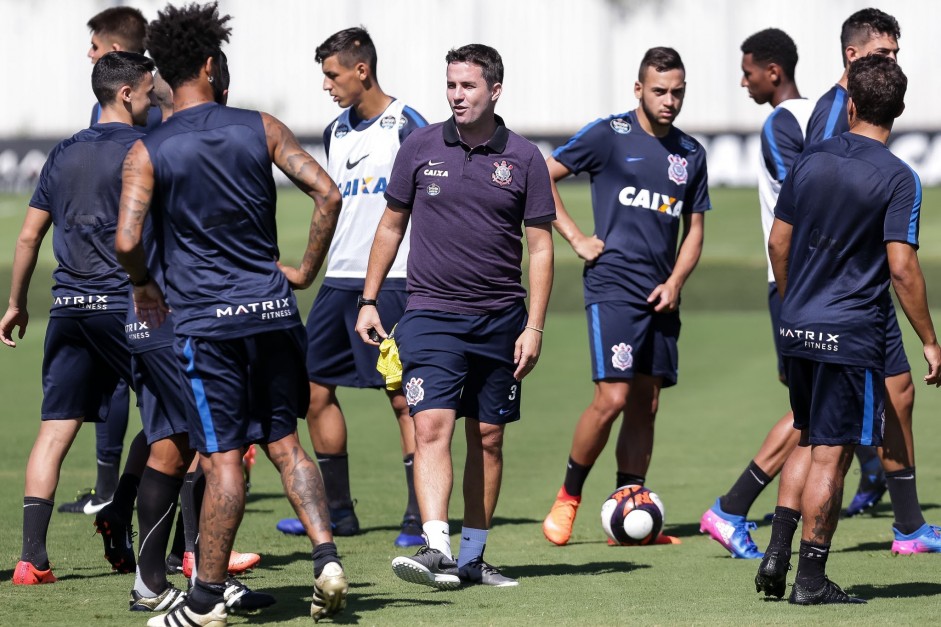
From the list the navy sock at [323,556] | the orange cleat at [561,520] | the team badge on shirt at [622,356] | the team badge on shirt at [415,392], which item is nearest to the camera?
the navy sock at [323,556]

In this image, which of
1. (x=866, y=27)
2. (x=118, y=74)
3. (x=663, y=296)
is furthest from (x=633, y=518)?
(x=118, y=74)

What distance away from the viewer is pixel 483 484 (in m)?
6.64

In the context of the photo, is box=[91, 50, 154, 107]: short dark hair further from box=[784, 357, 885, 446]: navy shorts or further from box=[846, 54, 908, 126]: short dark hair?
box=[784, 357, 885, 446]: navy shorts

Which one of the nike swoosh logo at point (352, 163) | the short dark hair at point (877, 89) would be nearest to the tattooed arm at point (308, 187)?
the short dark hair at point (877, 89)

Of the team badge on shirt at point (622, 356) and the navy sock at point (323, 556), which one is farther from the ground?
the team badge on shirt at point (622, 356)

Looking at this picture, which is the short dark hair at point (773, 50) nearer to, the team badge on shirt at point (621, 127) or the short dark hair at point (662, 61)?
the short dark hair at point (662, 61)

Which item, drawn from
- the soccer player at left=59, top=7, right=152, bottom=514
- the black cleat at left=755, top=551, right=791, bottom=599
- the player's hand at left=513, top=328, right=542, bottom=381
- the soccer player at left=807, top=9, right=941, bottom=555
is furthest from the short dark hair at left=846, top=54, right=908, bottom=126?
the soccer player at left=59, top=7, right=152, bottom=514

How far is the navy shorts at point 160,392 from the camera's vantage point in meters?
5.79

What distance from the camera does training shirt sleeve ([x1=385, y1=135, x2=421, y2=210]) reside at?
656 cm

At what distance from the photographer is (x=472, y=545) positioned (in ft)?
21.4

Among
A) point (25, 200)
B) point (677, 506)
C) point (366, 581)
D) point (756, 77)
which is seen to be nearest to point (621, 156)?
point (756, 77)

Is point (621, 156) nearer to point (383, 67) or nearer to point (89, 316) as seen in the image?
point (89, 316)

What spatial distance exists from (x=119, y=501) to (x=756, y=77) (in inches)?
171

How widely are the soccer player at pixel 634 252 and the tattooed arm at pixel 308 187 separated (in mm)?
2470
